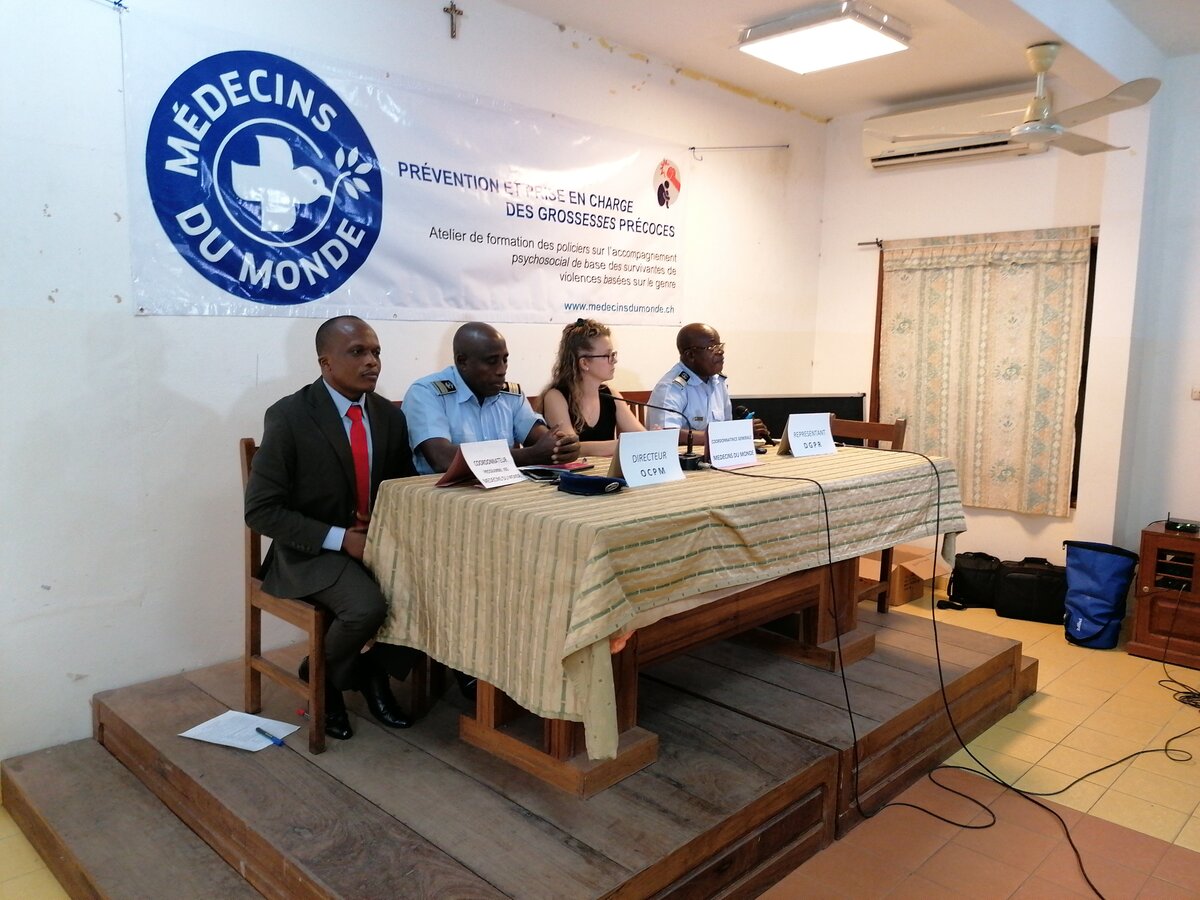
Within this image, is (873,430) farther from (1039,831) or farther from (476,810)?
(476,810)

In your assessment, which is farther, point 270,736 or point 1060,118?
point 1060,118

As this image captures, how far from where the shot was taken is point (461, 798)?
6.15 ft

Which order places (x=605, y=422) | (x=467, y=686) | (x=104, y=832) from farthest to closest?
(x=605, y=422)
(x=467, y=686)
(x=104, y=832)

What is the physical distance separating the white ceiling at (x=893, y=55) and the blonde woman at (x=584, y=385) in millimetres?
1389

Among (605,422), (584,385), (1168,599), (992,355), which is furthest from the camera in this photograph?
(992,355)

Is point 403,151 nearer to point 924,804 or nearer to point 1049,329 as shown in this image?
point 924,804

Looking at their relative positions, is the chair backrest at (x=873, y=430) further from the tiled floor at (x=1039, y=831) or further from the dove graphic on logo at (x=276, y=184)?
the dove graphic on logo at (x=276, y=184)

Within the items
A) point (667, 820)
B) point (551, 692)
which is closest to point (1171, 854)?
point (667, 820)

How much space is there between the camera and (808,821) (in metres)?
2.09

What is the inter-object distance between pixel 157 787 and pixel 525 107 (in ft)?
8.86

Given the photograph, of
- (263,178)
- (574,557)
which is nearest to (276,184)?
(263,178)

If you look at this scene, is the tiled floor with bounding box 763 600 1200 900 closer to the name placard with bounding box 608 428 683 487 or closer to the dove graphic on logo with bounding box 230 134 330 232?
the name placard with bounding box 608 428 683 487

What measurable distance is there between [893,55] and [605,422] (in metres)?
2.32

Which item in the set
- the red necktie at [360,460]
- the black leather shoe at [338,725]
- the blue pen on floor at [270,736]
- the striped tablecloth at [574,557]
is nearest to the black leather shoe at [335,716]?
the black leather shoe at [338,725]
